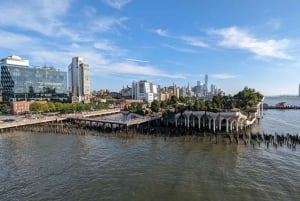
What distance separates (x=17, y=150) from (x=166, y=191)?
3243 centimetres

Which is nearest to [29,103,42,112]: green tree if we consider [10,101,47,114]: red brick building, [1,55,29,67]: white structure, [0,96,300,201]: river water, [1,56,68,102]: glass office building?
[10,101,47,114]: red brick building

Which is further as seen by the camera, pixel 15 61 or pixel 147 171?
pixel 15 61

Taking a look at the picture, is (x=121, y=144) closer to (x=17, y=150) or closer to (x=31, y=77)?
(x=17, y=150)

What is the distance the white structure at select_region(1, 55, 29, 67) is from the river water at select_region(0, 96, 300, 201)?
298ft

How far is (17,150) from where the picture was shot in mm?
46844

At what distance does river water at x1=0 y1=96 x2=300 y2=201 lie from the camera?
89.9 feet

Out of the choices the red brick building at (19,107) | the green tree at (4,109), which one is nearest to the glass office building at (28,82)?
the green tree at (4,109)

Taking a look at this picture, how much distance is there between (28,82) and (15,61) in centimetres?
1242

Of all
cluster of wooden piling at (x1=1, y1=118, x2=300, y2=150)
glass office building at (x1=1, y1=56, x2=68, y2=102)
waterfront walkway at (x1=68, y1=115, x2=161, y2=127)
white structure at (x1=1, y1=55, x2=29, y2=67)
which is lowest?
cluster of wooden piling at (x1=1, y1=118, x2=300, y2=150)

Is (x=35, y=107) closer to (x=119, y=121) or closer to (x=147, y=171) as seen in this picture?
(x=119, y=121)

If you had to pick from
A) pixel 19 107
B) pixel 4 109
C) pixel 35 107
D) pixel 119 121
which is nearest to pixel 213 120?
pixel 119 121

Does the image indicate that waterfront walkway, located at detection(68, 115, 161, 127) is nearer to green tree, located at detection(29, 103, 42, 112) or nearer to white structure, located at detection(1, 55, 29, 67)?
green tree, located at detection(29, 103, 42, 112)

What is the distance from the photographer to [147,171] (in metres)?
34.4

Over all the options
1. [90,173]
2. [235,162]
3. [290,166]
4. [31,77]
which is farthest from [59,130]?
[31,77]
